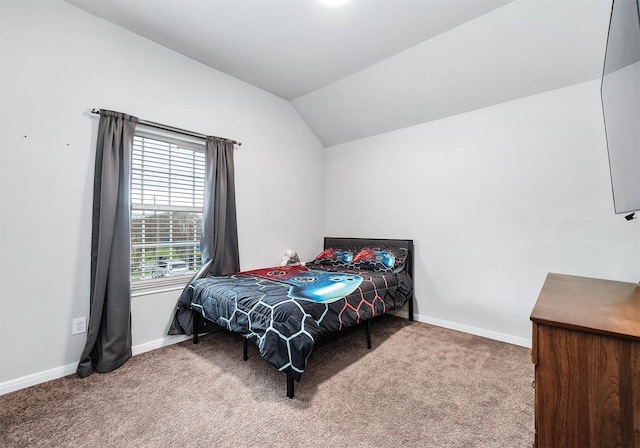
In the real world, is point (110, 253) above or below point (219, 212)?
below

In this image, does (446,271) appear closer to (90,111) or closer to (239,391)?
(239,391)

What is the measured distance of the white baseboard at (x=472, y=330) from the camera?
8.86 feet

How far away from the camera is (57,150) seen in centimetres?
213

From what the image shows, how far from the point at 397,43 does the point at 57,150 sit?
2.96 meters

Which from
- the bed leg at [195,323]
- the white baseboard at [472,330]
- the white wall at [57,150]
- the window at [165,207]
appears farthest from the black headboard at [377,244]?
the white wall at [57,150]

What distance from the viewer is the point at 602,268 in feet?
7.71

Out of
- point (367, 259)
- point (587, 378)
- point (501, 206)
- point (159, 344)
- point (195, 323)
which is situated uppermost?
point (501, 206)

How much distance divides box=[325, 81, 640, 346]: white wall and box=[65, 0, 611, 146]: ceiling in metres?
0.26

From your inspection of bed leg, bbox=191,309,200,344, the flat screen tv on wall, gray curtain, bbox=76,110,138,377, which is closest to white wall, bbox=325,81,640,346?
the flat screen tv on wall

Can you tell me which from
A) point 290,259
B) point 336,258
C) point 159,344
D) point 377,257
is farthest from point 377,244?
point 159,344

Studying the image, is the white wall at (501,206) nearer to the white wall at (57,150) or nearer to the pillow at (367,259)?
the pillow at (367,259)

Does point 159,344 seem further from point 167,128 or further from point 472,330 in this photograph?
point 472,330

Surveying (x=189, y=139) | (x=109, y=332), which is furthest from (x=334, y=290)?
(x=189, y=139)

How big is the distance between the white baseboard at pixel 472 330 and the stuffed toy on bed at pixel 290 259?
142cm
